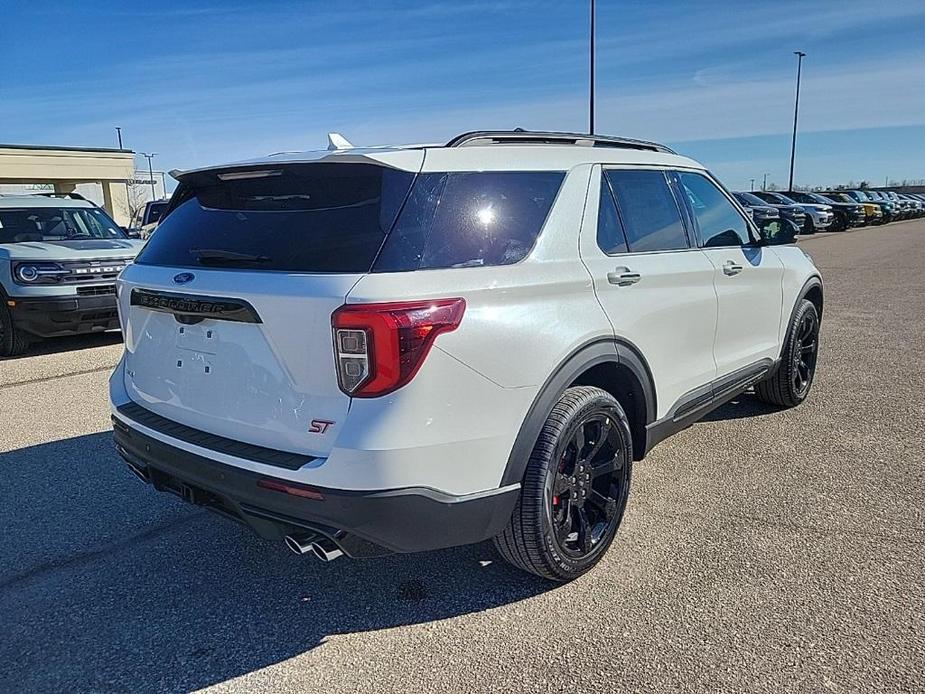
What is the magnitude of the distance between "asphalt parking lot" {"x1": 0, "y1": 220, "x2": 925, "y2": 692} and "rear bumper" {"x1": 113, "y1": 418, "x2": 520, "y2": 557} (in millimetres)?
460

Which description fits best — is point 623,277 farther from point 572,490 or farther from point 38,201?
point 38,201

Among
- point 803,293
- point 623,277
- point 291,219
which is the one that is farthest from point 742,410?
point 291,219

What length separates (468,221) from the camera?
2740 mm

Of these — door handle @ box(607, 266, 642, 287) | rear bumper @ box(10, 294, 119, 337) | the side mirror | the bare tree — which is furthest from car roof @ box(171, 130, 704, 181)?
the bare tree

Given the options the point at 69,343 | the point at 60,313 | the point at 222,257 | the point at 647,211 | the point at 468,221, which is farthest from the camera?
the point at 69,343

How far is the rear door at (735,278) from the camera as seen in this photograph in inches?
166

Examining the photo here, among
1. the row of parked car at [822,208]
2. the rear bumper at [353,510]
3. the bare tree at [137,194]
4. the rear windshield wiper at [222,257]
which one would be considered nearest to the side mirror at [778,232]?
the rear bumper at [353,510]

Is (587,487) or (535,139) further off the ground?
(535,139)

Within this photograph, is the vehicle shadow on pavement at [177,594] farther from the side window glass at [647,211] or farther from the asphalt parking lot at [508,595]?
the side window glass at [647,211]

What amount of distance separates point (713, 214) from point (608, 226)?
1.36 m

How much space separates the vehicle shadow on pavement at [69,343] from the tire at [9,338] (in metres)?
0.08

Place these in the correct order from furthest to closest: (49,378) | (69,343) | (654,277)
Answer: (69,343) < (49,378) < (654,277)

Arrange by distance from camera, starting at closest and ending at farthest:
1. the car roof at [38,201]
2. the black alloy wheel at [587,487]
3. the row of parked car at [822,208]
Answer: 1. the black alloy wheel at [587,487]
2. the car roof at [38,201]
3. the row of parked car at [822,208]

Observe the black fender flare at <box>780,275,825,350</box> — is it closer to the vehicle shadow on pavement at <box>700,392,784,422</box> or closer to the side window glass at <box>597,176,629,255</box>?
the vehicle shadow on pavement at <box>700,392,784,422</box>
